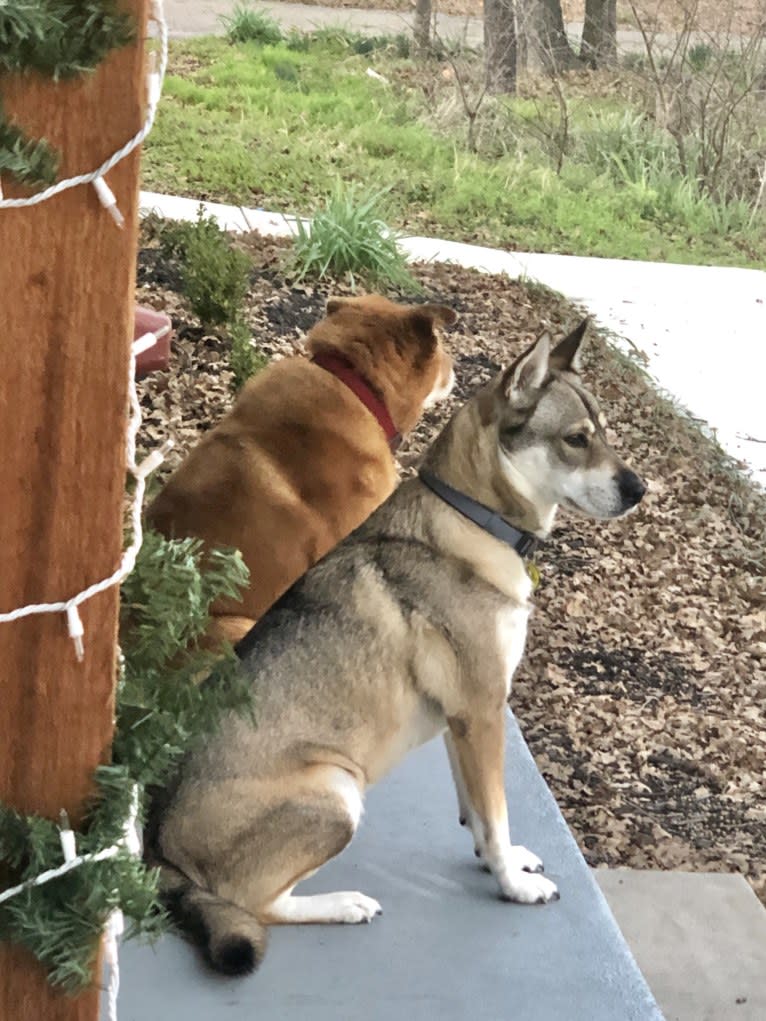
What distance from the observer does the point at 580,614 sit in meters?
5.46

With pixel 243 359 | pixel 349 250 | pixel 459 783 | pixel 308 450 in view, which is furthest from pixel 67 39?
pixel 349 250

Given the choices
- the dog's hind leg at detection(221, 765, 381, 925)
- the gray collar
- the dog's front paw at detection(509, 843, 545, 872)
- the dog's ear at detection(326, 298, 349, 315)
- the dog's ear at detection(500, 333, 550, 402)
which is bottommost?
the dog's front paw at detection(509, 843, 545, 872)

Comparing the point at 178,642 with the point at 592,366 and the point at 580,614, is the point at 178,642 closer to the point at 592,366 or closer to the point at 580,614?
the point at 580,614

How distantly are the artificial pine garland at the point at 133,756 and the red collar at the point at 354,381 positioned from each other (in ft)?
6.80

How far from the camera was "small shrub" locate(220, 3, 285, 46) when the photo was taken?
14.0 m

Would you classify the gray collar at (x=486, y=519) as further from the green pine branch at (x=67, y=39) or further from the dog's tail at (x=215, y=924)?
the green pine branch at (x=67, y=39)

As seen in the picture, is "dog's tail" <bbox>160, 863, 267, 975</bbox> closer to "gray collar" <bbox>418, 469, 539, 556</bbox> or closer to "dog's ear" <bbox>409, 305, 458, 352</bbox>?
"gray collar" <bbox>418, 469, 539, 556</bbox>

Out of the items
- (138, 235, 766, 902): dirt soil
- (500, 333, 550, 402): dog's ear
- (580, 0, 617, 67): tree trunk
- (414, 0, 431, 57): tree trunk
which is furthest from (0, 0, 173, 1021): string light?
(414, 0, 431, 57): tree trunk

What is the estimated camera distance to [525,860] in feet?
9.39

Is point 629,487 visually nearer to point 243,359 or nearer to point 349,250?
point 243,359

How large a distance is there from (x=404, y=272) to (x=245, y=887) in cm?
569

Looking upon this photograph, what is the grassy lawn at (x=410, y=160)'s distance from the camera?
396 inches

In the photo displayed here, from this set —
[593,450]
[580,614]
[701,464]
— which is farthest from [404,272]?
[593,450]

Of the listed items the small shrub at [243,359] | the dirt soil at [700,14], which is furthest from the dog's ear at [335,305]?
the dirt soil at [700,14]
